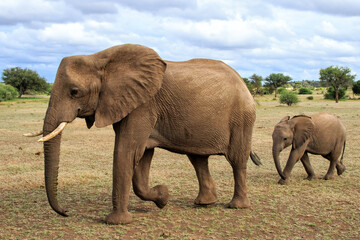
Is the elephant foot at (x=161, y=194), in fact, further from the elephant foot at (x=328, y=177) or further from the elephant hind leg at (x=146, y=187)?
the elephant foot at (x=328, y=177)

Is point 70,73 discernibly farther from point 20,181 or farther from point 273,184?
point 273,184

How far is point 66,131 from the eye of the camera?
57.7ft

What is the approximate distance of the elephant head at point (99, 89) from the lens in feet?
17.2

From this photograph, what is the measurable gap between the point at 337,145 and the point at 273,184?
1940 mm

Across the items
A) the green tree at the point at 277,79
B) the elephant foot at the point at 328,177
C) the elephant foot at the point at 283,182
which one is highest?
the green tree at the point at 277,79

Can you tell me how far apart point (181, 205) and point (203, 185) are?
0.47m

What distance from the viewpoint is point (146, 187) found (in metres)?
6.04

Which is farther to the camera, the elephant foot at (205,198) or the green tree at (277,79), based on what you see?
the green tree at (277,79)

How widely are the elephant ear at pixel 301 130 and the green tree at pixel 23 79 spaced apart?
53665 mm

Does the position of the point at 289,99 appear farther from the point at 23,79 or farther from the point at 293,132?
the point at 23,79

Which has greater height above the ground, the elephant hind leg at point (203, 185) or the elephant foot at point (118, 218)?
the elephant hind leg at point (203, 185)

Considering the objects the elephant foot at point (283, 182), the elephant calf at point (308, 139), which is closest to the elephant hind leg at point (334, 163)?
the elephant calf at point (308, 139)

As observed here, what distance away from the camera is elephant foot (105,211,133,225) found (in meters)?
5.60

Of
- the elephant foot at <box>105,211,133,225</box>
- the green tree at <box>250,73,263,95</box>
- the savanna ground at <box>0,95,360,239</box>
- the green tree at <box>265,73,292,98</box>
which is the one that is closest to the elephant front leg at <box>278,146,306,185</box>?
the savanna ground at <box>0,95,360,239</box>
